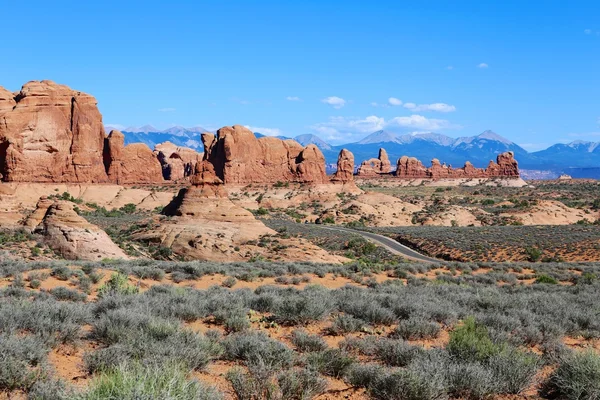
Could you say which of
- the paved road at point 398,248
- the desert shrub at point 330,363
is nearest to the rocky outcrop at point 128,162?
the paved road at point 398,248

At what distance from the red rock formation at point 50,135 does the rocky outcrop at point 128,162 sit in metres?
2.64

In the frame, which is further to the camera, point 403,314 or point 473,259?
point 473,259

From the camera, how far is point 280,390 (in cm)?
638

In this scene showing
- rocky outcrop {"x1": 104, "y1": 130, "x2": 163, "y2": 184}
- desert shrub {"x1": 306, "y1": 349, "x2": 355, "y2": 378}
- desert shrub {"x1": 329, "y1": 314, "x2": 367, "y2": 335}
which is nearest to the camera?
desert shrub {"x1": 306, "y1": 349, "x2": 355, "y2": 378}

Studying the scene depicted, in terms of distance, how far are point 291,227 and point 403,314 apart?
43.0 m

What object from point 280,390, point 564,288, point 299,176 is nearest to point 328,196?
point 299,176

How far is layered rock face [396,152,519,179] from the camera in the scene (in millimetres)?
135250

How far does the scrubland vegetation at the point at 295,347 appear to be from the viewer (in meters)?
6.34

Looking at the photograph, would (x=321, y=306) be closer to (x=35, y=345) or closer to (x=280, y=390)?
(x=280, y=390)

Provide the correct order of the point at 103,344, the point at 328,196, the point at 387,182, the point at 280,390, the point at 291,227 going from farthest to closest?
1. the point at 387,182
2. the point at 328,196
3. the point at 291,227
4. the point at 103,344
5. the point at 280,390

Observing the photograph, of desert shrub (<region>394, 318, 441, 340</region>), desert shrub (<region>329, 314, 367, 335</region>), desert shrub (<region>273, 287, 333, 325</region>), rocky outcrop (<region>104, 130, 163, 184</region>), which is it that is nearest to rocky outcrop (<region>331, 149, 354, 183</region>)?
rocky outcrop (<region>104, 130, 163, 184</region>)

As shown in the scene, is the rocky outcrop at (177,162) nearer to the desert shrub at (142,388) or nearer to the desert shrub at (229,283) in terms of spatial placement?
the desert shrub at (229,283)

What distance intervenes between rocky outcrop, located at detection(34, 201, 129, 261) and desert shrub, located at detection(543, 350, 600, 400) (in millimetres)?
25502

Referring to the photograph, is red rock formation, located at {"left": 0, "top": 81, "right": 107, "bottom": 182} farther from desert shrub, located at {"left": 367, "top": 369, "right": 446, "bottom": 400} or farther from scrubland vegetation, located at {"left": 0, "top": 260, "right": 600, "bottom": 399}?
desert shrub, located at {"left": 367, "top": 369, "right": 446, "bottom": 400}
